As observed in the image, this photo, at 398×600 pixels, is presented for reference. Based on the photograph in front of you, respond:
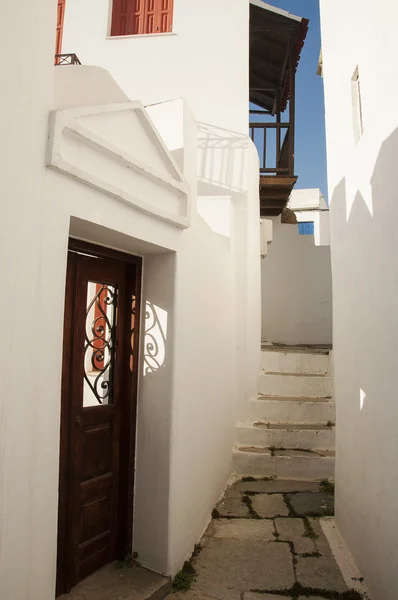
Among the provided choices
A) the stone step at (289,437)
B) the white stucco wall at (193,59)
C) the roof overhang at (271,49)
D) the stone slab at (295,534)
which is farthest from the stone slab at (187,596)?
the roof overhang at (271,49)

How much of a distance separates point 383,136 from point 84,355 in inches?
106

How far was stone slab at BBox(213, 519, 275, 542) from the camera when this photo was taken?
4.41 m

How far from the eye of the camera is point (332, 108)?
4941 mm

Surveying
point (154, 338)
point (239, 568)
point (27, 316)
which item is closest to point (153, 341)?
point (154, 338)

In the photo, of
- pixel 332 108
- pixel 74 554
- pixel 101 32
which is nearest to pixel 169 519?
pixel 74 554

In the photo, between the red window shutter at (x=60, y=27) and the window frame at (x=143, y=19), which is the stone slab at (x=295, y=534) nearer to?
the window frame at (x=143, y=19)

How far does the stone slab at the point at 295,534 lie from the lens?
13.7 ft

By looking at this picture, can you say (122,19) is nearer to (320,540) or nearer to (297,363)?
(297,363)

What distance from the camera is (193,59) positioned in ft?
25.3

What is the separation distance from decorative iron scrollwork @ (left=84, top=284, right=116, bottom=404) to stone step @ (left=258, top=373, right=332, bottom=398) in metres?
4.36

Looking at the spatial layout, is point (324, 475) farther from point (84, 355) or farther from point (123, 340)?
point (84, 355)

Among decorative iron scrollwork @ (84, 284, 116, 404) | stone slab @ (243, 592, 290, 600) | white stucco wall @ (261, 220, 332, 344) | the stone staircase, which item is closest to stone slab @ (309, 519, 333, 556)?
stone slab @ (243, 592, 290, 600)

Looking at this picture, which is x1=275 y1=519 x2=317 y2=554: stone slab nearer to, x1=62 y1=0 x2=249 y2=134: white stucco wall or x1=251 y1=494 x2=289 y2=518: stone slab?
x1=251 y1=494 x2=289 y2=518: stone slab

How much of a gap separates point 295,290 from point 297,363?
3.19 meters
